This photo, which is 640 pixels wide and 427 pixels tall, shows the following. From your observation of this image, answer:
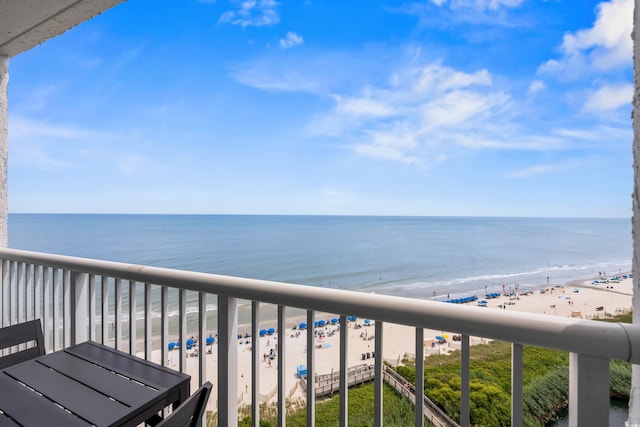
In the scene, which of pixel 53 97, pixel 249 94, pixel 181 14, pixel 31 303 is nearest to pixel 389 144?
pixel 249 94

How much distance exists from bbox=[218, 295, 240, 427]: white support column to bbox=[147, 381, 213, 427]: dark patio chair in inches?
18.7

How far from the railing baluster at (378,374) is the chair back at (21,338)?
1673 mm

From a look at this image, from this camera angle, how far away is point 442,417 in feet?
4.49

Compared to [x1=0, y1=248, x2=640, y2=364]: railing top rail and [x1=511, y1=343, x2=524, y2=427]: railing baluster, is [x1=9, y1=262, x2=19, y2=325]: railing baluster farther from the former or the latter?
[x1=511, y1=343, x2=524, y2=427]: railing baluster

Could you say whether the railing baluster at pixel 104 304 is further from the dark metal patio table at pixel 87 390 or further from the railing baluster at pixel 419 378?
the railing baluster at pixel 419 378

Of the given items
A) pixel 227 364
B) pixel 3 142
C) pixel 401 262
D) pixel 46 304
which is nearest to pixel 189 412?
pixel 227 364

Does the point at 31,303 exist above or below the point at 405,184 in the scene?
below

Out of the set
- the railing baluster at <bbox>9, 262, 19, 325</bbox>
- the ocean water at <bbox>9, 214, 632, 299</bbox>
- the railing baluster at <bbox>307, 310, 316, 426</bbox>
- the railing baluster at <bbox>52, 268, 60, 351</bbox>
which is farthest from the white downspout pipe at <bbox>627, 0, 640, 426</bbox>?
the ocean water at <bbox>9, 214, 632, 299</bbox>

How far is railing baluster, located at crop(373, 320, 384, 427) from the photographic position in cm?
100

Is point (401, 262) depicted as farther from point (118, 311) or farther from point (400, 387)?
point (118, 311)

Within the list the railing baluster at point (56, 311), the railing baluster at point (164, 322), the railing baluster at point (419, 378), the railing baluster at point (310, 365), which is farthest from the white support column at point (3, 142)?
the railing baluster at point (419, 378)

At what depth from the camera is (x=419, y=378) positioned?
3.12ft

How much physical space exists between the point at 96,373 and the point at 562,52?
39985 millimetres

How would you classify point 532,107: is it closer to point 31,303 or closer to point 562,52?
point 562,52
